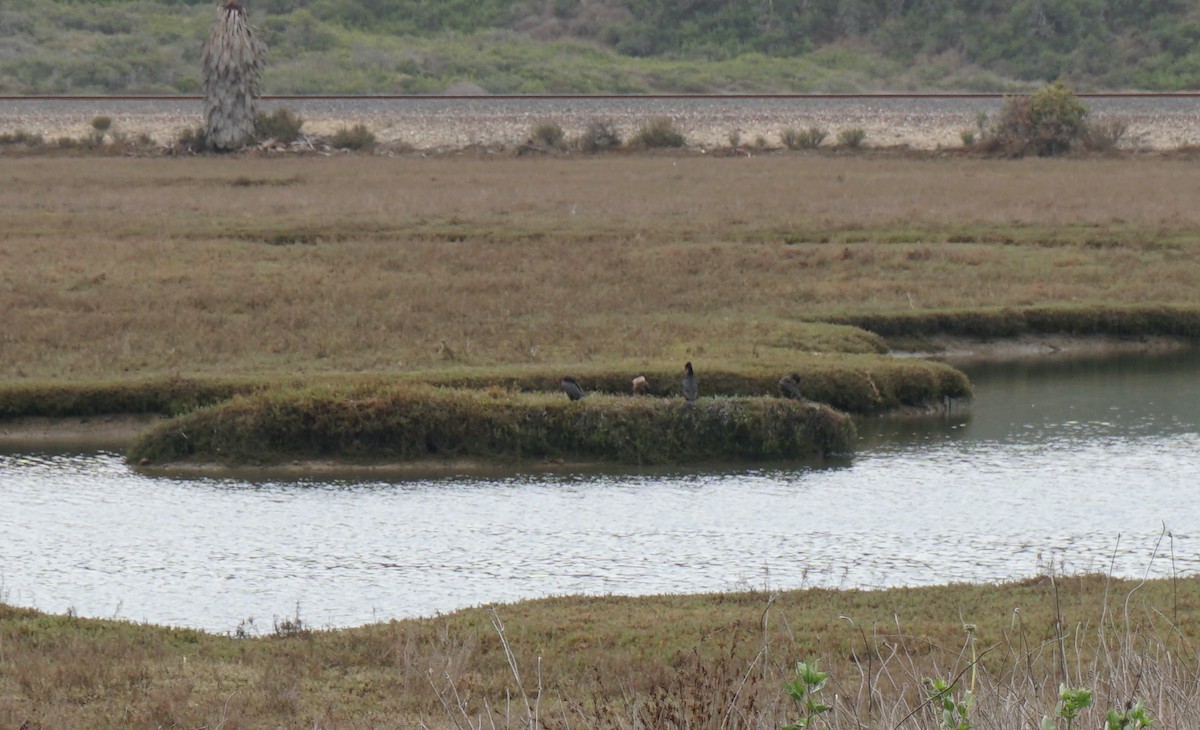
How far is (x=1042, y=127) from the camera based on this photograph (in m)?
54.3

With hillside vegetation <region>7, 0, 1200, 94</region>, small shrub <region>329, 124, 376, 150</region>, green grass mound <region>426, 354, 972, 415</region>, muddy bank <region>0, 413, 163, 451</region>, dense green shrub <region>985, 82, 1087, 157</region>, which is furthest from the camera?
hillside vegetation <region>7, 0, 1200, 94</region>

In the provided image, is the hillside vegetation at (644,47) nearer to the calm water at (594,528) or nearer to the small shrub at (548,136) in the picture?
the small shrub at (548,136)

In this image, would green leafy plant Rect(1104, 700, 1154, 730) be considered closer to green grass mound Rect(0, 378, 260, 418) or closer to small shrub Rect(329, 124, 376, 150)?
green grass mound Rect(0, 378, 260, 418)

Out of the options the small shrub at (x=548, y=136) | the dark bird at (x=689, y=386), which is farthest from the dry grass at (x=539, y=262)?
the small shrub at (x=548, y=136)

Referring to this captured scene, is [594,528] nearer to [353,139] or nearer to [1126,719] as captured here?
[1126,719]

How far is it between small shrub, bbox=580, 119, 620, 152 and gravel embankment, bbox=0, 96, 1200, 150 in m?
1.50

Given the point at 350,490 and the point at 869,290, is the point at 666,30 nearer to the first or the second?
the point at 869,290

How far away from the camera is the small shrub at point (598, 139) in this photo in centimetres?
5850

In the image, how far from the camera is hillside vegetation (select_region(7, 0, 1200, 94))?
82.9 meters

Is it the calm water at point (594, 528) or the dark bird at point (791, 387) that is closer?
the calm water at point (594, 528)

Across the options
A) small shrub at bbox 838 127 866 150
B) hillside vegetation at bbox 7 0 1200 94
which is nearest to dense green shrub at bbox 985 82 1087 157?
small shrub at bbox 838 127 866 150

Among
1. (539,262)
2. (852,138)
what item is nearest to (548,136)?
(852,138)

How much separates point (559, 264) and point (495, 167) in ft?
75.4

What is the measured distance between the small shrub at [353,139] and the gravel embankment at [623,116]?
1.18 metres
